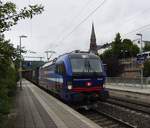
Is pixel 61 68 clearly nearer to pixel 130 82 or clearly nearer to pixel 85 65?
pixel 85 65

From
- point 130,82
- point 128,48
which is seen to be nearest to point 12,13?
point 130,82

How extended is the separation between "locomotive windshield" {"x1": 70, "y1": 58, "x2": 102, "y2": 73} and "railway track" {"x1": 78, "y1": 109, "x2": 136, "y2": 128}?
7.06 ft

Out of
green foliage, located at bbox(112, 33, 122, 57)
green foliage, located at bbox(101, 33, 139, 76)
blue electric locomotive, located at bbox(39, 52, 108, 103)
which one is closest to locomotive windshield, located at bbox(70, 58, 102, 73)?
blue electric locomotive, located at bbox(39, 52, 108, 103)

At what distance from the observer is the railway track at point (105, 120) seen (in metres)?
13.3

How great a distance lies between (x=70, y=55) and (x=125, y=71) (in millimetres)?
77823

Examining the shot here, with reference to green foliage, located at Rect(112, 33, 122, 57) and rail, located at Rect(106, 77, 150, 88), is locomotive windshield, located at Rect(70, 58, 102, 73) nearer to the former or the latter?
rail, located at Rect(106, 77, 150, 88)

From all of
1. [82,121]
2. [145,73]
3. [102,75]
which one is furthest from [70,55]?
[145,73]

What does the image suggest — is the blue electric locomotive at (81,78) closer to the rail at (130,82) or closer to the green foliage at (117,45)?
the rail at (130,82)

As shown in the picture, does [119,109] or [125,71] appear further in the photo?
[125,71]

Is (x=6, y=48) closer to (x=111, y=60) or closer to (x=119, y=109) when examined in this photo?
(x=119, y=109)

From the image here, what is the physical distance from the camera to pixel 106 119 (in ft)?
50.3

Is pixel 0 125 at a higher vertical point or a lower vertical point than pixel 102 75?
lower

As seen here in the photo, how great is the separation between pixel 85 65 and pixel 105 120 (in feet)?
15.0

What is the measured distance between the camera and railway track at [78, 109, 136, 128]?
43.7ft
